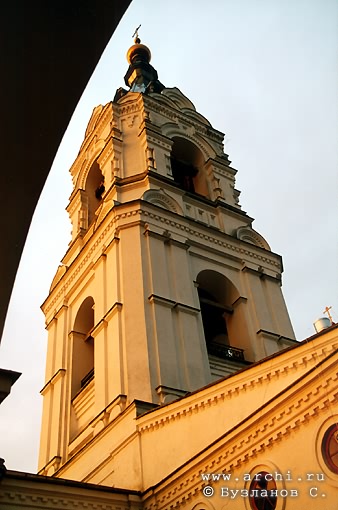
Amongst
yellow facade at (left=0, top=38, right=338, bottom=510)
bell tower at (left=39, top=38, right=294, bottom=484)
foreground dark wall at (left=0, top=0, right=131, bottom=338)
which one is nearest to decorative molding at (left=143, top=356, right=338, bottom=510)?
yellow facade at (left=0, top=38, right=338, bottom=510)

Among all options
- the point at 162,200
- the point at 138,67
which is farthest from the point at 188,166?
the point at 138,67

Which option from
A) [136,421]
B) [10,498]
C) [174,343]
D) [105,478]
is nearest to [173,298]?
[174,343]

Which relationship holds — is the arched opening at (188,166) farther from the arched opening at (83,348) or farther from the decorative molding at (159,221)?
the arched opening at (83,348)

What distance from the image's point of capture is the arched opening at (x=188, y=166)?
19016 mm

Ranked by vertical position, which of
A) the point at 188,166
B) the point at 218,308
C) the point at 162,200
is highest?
the point at 188,166

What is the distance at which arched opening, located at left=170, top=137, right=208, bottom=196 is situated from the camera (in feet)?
62.4

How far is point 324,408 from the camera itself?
6711mm

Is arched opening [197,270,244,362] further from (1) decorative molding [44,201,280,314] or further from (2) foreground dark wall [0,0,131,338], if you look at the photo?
(2) foreground dark wall [0,0,131,338]

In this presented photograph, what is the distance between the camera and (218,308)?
15016 mm

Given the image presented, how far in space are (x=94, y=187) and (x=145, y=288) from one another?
7710 mm

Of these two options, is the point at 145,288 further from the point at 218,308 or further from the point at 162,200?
the point at 162,200

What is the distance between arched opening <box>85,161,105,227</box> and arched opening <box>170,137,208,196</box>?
268 cm

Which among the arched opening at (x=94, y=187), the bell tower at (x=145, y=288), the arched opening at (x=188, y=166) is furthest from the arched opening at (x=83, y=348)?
the arched opening at (x=188, y=166)

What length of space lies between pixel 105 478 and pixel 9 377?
378 inches
